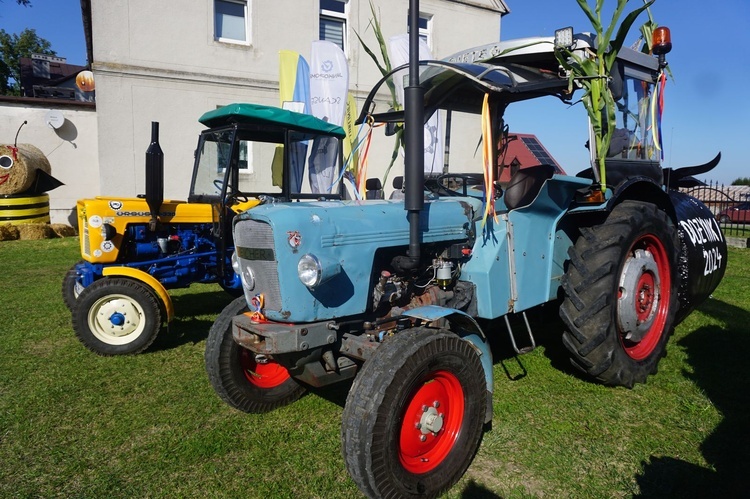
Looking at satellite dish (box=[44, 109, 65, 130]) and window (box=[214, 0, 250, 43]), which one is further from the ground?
window (box=[214, 0, 250, 43])

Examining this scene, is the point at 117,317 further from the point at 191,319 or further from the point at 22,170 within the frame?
the point at 22,170

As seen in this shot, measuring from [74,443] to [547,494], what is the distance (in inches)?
98.6

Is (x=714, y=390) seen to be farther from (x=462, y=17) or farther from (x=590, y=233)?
(x=462, y=17)

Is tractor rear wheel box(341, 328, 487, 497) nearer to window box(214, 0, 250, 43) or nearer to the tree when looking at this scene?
window box(214, 0, 250, 43)

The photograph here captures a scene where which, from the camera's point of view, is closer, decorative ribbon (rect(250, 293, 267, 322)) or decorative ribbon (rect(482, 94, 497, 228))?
decorative ribbon (rect(250, 293, 267, 322))

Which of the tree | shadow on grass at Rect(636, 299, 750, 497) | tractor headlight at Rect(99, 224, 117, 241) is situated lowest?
shadow on grass at Rect(636, 299, 750, 497)

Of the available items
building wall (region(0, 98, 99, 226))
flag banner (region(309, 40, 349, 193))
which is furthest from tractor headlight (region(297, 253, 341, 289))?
building wall (region(0, 98, 99, 226))

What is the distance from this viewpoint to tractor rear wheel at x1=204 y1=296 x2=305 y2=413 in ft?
10.1

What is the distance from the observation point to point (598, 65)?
321 cm

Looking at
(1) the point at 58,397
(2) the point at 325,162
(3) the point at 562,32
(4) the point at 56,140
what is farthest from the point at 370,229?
(4) the point at 56,140

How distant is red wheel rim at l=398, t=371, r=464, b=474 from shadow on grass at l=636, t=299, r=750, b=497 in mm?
891

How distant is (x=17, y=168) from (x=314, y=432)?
10.4m

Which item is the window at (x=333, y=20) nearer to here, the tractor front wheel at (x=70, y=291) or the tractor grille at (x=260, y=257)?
the tractor front wheel at (x=70, y=291)

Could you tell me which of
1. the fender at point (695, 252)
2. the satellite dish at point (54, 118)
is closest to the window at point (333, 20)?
the satellite dish at point (54, 118)
